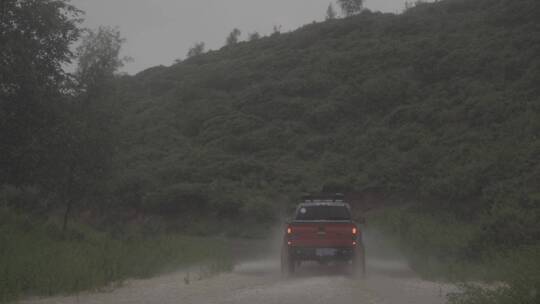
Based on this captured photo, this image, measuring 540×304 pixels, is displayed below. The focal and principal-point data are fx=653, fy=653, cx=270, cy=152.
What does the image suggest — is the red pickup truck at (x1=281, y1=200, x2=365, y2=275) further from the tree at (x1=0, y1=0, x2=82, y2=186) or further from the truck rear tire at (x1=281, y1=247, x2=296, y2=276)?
the tree at (x1=0, y1=0, x2=82, y2=186)

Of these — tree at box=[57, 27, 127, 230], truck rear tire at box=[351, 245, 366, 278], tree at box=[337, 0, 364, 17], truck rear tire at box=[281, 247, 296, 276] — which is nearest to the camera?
truck rear tire at box=[351, 245, 366, 278]

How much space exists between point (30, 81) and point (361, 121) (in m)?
33.8

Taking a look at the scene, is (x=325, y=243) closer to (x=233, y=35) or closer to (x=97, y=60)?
(x=97, y=60)

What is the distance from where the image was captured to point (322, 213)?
18094 millimetres

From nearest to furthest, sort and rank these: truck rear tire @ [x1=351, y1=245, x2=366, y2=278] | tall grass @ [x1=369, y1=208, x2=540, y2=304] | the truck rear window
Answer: tall grass @ [x1=369, y1=208, x2=540, y2=304]
truck rear tire @ [x1=351, y1=245, x2=366, y2=278]
the truck rear window

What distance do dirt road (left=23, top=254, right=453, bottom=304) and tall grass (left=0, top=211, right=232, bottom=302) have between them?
64cm

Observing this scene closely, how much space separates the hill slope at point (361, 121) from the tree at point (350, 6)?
118 feet

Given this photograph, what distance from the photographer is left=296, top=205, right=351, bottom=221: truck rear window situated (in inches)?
706

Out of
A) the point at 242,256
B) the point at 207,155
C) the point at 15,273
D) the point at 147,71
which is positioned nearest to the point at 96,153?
the point at 242,256

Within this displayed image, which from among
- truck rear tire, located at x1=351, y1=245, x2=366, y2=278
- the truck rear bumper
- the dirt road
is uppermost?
the truck rear bumper

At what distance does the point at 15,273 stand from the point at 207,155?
112 feet

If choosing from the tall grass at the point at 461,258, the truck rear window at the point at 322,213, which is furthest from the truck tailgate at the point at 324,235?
the tall grass at the point at 461,258

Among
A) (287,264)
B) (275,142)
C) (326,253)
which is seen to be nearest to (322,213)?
(326,253)

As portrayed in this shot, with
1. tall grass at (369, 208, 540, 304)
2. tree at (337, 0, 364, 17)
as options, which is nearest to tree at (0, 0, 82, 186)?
tall grass at (369, 208, 540, 304)
